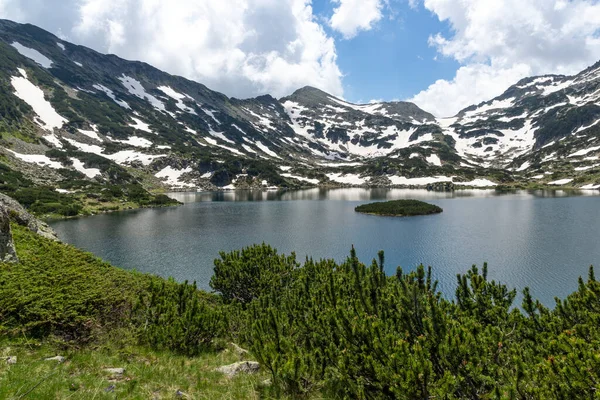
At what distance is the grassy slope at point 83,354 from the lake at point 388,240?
2346 cm

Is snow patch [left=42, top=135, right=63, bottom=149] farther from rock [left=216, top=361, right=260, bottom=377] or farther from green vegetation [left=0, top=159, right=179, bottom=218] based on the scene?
rock [left=216, top=361, right=260, bottom=377]

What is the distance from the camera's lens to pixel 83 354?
30.9 feet

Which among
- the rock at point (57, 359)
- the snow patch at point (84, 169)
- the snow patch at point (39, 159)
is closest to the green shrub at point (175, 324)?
the rock at point (57, 359)

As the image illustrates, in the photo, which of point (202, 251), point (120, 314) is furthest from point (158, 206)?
point (120, 314)

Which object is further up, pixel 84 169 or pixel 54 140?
pixel 54 140

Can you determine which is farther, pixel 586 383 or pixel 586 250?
pixel 586 250

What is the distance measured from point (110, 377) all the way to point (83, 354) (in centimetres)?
184

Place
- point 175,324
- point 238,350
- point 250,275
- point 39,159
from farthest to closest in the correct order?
point 39,159 → point 250,275 → point 238,350 → point 175,324

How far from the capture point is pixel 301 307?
13305 mm

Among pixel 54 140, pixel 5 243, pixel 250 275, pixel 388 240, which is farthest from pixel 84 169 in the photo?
pixel 5 243

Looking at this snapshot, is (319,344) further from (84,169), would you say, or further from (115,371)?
(84,169)

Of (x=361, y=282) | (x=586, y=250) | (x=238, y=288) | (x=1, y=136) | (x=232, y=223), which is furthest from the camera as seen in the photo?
(x=1, y=136)

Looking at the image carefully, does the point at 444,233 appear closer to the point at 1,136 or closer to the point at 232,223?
the point at 232,223

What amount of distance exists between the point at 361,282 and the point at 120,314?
9364mm
